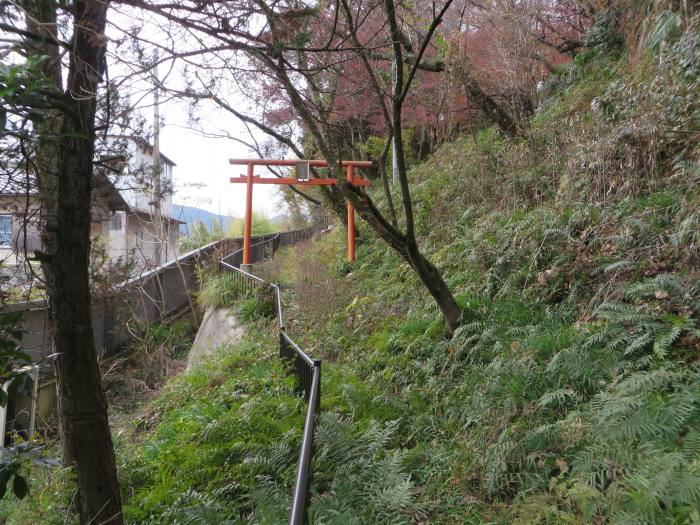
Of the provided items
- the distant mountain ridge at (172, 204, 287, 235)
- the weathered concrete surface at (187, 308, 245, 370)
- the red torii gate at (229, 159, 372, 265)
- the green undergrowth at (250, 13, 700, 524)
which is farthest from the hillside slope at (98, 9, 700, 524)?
the distant mountain ridge at (172, 204, 287, 235)

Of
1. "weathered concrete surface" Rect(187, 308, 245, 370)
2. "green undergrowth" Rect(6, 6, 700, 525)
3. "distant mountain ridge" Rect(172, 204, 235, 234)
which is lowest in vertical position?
"weathered concrete surface" Rect(187, 308, 245, 370)

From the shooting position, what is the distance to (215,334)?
11.6 m

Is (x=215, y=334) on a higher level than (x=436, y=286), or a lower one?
lower

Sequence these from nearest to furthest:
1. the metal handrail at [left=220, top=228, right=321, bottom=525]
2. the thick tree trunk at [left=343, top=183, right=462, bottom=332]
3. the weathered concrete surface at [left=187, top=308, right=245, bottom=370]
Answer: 1. the metal handrail at [left=220, top=228, right=321, bottom=525]
2. the thick tree trunk at [left=343, top=183, right=462, bottom=332]
3. the weathered concrete surface at [left=187, top=308, right=245, bottom=370]

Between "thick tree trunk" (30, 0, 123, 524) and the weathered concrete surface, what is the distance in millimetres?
6029

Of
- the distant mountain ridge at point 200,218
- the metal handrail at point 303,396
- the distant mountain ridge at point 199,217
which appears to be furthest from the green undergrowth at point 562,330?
the distant mountain ridge at point 200,218

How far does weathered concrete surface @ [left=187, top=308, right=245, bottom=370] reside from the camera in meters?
10.2

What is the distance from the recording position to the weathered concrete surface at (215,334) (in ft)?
33.4

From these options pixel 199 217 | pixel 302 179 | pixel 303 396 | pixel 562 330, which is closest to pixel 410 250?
pixel 562 330

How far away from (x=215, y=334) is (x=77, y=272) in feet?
28.2

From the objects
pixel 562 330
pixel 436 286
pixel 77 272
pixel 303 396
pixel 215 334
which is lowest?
pixel 215 334

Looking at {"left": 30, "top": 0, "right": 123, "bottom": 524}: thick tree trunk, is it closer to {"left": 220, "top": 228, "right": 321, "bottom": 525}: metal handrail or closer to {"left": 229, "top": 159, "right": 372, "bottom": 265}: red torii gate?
{"left": 220, "top": 228, "right": 321, "bottom": 525}: metal handrail

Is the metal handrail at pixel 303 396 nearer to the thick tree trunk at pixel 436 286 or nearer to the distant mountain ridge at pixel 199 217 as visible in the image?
the thick tree trunk at pixel 436 286

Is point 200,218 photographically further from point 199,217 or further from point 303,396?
point 303,396
